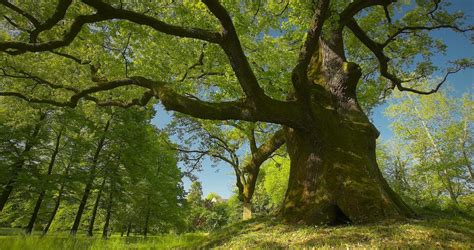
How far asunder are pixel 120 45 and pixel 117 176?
12.7 m

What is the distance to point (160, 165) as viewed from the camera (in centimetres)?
2884

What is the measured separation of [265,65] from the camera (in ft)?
41.9

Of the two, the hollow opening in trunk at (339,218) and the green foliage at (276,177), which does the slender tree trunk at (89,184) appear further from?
the green foliage at (276,177)

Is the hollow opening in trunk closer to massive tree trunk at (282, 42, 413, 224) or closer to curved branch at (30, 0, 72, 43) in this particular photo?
massive tree trunk at (282, 42, 413, 224)

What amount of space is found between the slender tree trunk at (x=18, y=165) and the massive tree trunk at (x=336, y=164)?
57.8 feet

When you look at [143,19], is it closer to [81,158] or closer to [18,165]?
[81,158]

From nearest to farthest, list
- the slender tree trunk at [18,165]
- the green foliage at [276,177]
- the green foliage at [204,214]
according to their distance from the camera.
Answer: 1. the slender tree trunk at [18,165]
2. the green foliage at [276,177]
3. the green foliage at [204,214]

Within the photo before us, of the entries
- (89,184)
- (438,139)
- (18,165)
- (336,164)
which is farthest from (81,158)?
(438,139)

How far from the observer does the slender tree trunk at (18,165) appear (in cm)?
1720

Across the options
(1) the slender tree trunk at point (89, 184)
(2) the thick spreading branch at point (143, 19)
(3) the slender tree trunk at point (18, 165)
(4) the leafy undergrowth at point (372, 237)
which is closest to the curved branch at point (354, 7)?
(2) the thick spreading branch at point (143, 19)

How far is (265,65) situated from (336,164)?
6748 mm

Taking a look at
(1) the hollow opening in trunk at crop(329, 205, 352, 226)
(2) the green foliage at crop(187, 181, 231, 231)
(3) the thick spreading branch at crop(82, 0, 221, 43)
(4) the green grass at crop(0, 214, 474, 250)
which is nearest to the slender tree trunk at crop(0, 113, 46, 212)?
(4) the green grass at crop(0, 214, 474, 250)

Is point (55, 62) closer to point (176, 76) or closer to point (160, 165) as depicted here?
point (176, 76)

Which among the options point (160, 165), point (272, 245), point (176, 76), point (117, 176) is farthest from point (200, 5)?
point (160, 165)
